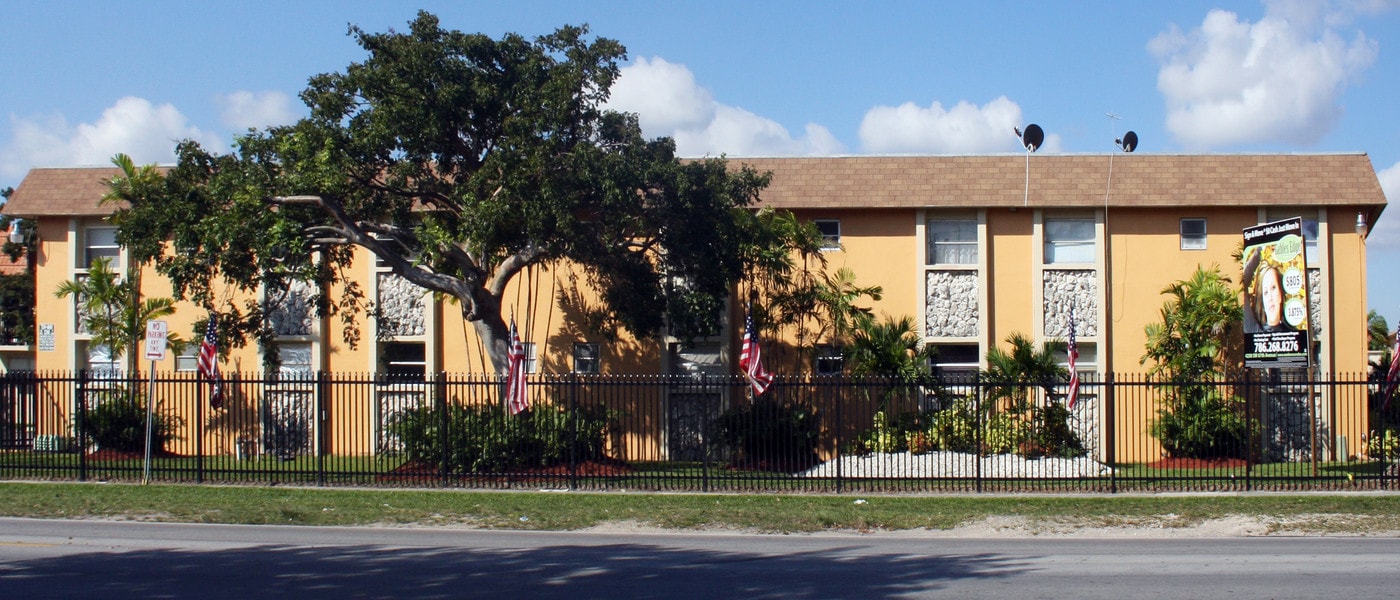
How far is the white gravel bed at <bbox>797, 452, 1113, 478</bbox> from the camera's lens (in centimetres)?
1984

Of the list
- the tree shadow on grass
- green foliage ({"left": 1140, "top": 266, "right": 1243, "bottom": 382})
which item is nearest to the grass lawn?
the tree shadow on grass

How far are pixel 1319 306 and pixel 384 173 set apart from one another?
19.3 metres

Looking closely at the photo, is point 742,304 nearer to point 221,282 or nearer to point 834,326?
point 834,326

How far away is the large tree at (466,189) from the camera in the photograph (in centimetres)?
1930

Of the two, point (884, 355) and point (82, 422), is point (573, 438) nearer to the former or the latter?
point (884, 355)

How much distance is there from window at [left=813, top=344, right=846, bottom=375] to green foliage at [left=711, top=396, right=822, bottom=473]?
2325mm

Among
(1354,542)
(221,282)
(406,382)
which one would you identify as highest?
(221,282)

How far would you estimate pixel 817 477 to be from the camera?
19422 mm

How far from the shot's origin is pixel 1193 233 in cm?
2591

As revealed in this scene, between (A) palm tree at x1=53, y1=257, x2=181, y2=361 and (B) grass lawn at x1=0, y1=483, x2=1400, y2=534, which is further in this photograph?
(A) palm tree at x1=53, y1=257, x2=181, y2=361

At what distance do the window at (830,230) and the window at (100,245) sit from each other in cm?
1606

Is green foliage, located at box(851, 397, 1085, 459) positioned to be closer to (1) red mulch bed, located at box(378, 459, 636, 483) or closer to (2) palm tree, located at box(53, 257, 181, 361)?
(1) red mulch bed, located at box(378, 459, 636, 483)

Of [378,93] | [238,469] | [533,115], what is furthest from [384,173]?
[238,469]

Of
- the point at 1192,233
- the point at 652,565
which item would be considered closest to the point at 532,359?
the point at 1192,233
